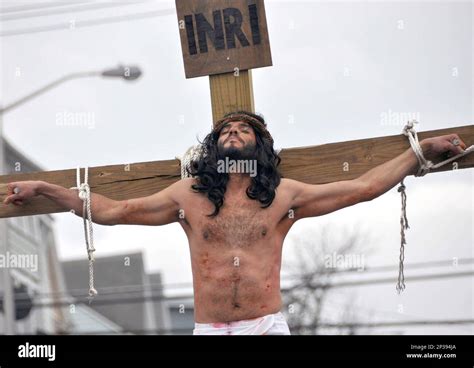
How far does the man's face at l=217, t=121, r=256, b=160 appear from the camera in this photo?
7270 millimetres

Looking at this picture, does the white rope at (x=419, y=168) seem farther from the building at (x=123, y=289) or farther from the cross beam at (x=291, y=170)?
the building at (x=123, y=289)

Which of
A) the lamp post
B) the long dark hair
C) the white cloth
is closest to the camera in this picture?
the white cloth

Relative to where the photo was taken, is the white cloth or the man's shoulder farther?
the man's shoulder

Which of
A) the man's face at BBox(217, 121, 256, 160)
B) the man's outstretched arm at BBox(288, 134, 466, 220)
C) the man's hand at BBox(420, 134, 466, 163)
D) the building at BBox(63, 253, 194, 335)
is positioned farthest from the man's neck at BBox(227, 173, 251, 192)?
the building at BBox(63, 253, 194, 335)

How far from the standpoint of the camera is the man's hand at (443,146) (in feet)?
23.8

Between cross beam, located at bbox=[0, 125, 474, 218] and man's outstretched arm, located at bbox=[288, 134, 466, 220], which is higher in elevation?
cross beam, located at bbox=[0, 125, 474, 218]

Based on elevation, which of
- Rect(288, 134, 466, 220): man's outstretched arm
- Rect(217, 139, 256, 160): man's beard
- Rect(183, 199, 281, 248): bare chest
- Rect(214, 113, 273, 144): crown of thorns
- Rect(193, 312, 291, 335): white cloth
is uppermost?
Rect(214, 113, 273, 144): crown of thorns

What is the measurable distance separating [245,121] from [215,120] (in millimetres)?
265

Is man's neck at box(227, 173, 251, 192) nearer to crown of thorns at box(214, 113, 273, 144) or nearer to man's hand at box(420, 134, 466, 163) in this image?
crown of thorns at box(214, 113, 273, 144)

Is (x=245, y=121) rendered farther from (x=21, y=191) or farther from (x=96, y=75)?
(x=96, y=75)

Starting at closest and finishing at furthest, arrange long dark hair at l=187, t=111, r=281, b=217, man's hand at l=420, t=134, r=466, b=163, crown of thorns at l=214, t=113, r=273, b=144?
long dark hair at l=187, t=111, r=281, b=217
man's hand at l=420, t=134, r=466, b=163
crown of thorns at l=214, t=113, r=273, b=144

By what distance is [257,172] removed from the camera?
23.7ft
